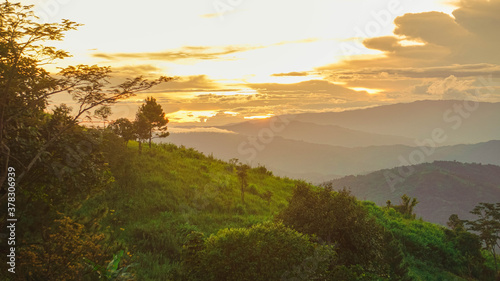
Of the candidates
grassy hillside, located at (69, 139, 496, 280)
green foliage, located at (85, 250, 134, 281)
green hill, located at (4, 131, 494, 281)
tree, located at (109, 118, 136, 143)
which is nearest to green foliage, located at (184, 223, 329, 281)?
green hill, located at (4, 131, 494, 281)

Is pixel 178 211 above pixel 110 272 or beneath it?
beneath

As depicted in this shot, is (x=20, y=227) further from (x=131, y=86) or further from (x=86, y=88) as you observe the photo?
(x=131, y=86)

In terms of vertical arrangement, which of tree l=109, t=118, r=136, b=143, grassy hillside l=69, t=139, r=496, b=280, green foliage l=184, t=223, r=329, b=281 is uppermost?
tree l=109, t=118, r=136, b=143

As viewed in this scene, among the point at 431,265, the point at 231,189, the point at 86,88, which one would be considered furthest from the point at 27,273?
the point at 431,265

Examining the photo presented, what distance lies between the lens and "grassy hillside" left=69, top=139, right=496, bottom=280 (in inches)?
842

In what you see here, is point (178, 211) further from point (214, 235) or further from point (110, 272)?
point (110, 272)

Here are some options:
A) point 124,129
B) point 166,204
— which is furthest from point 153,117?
point 166,204

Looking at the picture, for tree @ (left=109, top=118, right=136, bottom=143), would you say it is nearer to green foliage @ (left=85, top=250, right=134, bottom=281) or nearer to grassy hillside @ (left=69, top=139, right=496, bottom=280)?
grassy hillside @ (left=69, top=139, right=496, bottom=280)

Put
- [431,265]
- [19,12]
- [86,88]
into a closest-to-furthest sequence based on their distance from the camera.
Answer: [19,12], [86,88], [431,265]

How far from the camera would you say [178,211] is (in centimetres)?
2794

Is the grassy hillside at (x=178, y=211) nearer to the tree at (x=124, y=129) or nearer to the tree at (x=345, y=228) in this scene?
the tree at (x=124, y=129)

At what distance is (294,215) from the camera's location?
18.9 metres

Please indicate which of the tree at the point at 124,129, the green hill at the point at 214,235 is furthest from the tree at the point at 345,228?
the tree at the point at 124,129

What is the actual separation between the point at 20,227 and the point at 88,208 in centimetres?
1138
